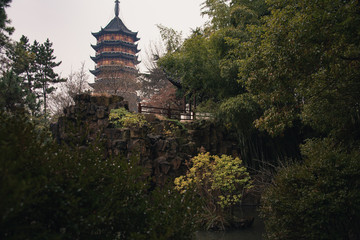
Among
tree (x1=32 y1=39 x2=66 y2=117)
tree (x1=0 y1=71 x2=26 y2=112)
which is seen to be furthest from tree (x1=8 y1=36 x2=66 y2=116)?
tree (x1=0 y1=71 x2=26 y2=112)

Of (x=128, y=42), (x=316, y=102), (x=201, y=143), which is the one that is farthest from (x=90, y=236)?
(x=128, y=42)

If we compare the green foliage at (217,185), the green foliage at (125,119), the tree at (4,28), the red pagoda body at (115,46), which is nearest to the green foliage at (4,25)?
the tree at (4,28)

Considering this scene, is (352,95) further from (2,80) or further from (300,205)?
(2,80)

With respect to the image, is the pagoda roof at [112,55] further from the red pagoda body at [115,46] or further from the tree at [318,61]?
the tree at [318,61]

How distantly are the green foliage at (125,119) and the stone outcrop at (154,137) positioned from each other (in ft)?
0.84

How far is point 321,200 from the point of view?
15.1 ft

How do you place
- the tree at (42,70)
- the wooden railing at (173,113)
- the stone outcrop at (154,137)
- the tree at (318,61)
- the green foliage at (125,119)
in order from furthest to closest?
the tree at (42,70), the wooden railing at (173,113), the green foliage at (125,119), the stone outcrop at (154,137), the tree at (318,61)

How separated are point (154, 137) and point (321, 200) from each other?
7183 mm

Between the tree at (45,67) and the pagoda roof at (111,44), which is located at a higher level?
the pagoda roof at (111,44)

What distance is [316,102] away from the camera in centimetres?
648

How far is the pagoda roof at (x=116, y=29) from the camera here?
128 feet

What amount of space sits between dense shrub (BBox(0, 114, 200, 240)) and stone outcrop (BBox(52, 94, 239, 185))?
614 centimetres

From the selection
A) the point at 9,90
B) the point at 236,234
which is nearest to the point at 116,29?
the point at 9,90

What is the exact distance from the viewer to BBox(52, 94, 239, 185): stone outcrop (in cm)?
1027
